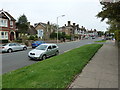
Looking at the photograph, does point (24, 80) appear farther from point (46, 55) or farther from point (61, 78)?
point (46, 55)

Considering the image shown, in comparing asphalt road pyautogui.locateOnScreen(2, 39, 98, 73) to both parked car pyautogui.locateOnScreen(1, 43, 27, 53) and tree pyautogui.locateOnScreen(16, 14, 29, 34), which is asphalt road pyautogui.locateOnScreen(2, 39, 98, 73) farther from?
tree pyautogui.locateOnScreen(16, 14, 29, 34)

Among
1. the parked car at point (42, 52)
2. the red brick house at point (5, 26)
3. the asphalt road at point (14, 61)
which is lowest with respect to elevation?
the asphalt road at point (14, 61)

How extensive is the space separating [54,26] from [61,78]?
5047 cm

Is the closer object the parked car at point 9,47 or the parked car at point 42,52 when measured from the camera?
the parked car at point 42,52

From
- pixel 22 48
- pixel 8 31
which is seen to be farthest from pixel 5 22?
pixel 22 48

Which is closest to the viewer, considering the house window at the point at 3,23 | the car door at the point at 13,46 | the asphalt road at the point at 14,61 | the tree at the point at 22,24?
the asphalt road at the point at 14,61

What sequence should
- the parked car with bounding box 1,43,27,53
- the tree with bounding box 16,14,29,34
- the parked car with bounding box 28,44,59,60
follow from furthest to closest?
1. the tree with bounding box 16,14,29,34
2. the parked car with bounding box 1,43,27,53
3. the parked car with bounding box 28,44,59,60

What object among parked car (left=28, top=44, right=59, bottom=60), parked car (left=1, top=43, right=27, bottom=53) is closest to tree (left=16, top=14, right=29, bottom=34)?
parked car (left=1, top=43, right=27, bottom=53)

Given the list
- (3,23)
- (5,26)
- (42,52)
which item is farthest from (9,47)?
(5,26)

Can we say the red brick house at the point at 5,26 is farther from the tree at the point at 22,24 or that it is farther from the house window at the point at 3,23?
the tree at the point at 22,24

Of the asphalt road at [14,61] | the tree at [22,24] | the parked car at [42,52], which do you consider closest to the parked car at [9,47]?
the asphalt road at [14,61]

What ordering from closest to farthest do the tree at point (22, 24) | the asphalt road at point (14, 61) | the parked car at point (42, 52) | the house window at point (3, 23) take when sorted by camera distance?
the asphalt road at point (14, 61) → the parked car at point (42, 52) → the house window at point (3, 23) → the tree at point (22, 24)

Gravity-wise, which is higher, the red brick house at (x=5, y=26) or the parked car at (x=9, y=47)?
the red brick house at (x=5, y=26)

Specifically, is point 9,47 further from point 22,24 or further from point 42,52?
point 22,24
